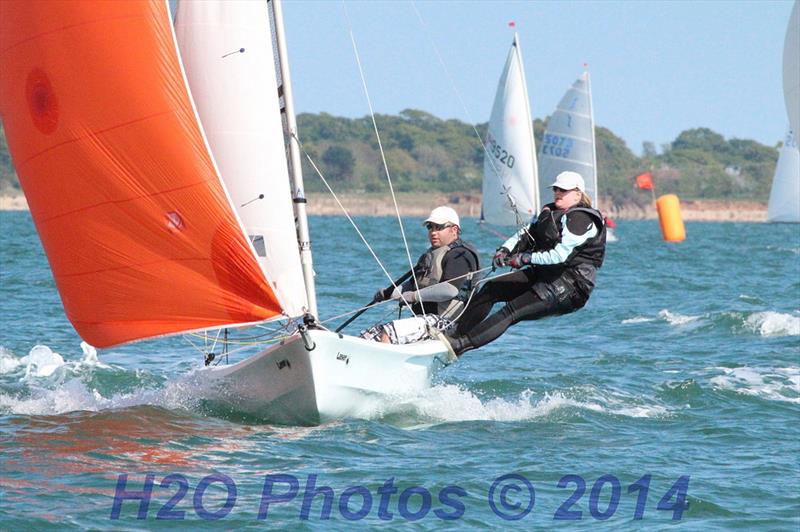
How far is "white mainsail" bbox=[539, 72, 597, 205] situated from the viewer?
132 ft

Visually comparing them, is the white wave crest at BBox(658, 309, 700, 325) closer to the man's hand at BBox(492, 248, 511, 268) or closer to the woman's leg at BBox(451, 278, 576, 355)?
the woman's leg at BBox(451, 278, 576, 355)

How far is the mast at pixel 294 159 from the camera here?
9953 mm

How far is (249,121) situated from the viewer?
32.6ft

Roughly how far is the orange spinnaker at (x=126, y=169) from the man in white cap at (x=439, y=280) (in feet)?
4.80

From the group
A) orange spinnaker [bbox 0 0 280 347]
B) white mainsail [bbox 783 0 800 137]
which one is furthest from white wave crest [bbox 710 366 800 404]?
white mainsail [bbox 783 0 800 137]

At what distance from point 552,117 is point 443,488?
33843mm


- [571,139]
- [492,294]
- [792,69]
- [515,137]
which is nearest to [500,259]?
[492,294]

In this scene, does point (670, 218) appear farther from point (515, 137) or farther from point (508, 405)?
point (508, 405)

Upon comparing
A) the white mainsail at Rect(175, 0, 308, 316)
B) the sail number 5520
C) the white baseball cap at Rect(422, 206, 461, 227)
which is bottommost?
the white baseball cap at Rect(422, 206, 461, 227)

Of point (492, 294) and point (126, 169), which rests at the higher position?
point (126, 169)

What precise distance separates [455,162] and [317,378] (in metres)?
135

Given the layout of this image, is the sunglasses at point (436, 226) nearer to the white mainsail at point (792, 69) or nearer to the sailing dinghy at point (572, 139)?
the white mainsail at point (792, 69)

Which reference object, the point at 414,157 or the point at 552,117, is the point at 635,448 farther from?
the point at 414,157

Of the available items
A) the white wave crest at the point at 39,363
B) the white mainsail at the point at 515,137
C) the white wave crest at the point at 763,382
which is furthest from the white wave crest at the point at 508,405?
the white mainsail at the point at 515,137
